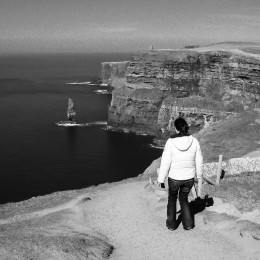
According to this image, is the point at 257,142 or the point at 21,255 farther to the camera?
the point at 257,142

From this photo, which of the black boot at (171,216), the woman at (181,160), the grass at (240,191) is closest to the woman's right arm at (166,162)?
the woman at (181,160)

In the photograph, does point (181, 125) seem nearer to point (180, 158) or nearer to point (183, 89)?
point (180, 158)

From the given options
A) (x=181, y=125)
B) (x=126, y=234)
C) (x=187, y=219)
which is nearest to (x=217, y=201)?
(x=187, y=219)

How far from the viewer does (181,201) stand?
553 inches

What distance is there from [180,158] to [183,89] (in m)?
116

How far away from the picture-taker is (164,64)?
13162 centimetres

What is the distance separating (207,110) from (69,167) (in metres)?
44.9

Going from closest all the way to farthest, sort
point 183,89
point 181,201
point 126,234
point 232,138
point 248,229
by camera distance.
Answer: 1. point 248,229
2. point 181,201
3. point 126,234
4. point 232,138
5. point 183,89

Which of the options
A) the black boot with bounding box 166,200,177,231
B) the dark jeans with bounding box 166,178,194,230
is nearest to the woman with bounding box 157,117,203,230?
the dark jeans with bounding box 166,178,194,230

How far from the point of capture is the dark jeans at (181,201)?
1358 cm

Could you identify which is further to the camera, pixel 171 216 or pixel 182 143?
pixel 171 216

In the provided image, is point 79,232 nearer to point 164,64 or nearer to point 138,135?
point 138,135

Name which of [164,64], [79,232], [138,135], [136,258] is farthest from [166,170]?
[164,64]

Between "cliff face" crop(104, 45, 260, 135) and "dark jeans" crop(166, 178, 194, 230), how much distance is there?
9325cm
